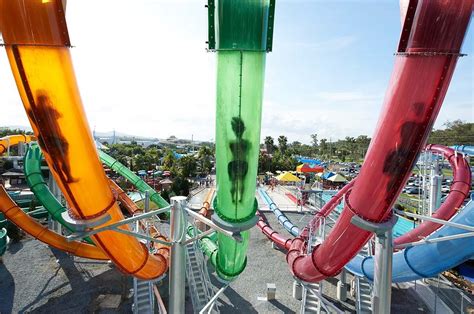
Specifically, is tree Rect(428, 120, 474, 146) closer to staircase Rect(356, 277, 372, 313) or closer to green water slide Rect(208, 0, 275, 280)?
staircase Rect(356, 277, 372, 313)

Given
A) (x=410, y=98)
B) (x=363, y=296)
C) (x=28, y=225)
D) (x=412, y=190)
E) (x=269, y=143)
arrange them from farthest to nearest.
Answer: (x=269, y=143)
(x=412, y=190)
(x=28, y=225)
(x=363, y=296)
(x=410, y=98)

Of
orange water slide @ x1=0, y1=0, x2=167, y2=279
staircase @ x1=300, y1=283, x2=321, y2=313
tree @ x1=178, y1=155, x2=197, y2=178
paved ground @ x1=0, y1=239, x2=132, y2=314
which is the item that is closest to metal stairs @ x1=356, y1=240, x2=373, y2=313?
staircase @ x1=300, y1=283, x2=321, y2=313

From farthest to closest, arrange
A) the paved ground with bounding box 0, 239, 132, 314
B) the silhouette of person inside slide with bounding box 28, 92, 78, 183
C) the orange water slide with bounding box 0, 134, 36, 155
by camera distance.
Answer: the orange water slide with bounding box 0, 134, 36, 155
the paved ground with bounding box 0, 239, 132, 314
the silhouette of person inside slide with bounding box 28, 92, 78, 183

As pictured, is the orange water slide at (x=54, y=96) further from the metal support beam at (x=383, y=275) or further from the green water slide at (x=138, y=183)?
the green water slide at (x=138, y=183)

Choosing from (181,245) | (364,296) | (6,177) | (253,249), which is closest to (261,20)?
(181,245)

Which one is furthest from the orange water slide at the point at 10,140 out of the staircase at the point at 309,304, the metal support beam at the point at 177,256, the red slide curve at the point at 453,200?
the red slide curve at the point at 453,200

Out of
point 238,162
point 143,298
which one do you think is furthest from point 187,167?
point 238,162

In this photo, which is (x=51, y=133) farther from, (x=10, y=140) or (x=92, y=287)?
(x=10, y=140)
